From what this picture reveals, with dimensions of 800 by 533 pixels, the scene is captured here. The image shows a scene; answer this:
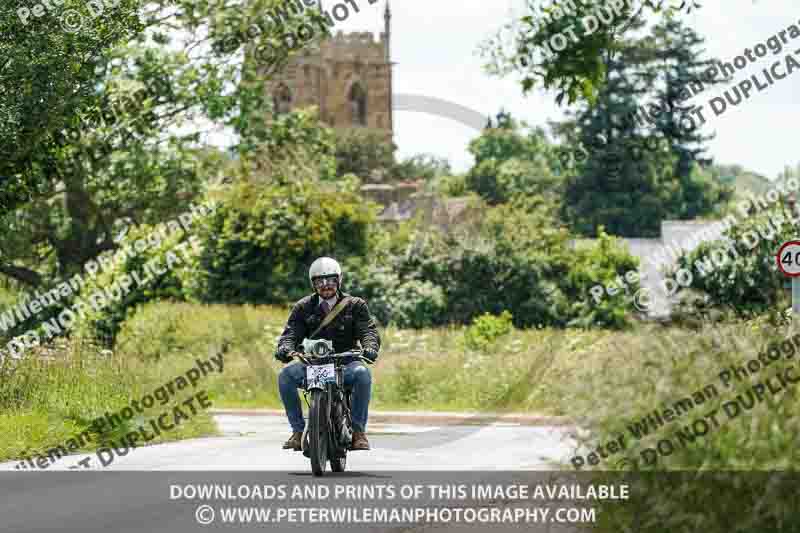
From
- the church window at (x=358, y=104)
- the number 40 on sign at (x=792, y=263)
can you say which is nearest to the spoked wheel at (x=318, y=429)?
the number 40 on sign at (x=792, y=263)

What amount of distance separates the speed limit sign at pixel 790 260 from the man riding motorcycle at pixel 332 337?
6.17m

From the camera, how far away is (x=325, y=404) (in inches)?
422

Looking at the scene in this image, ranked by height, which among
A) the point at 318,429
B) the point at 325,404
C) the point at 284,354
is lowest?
the point at 318,429

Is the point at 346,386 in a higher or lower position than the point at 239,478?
higher

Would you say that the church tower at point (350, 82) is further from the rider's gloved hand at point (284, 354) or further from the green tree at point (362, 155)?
the rider's gloved hand at point (284, 354)

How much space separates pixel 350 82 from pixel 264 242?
108 meters

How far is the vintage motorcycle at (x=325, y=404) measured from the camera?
10.7m

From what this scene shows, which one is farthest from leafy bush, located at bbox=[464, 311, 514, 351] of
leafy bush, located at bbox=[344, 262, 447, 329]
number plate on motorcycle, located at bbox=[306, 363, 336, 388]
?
number plate on motorcycle, located at bbox=[306, 363, 336, 388]

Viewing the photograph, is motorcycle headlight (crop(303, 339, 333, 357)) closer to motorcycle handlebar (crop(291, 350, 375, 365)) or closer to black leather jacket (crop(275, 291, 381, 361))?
motorcycle handlebar (crop(291, 350, 375, 365))

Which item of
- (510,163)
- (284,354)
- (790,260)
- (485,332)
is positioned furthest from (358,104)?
(284,354)

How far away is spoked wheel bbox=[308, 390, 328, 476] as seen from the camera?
1066 centimetres

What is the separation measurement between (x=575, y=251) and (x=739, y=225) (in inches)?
254

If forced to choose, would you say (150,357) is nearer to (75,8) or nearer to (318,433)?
(75,8)

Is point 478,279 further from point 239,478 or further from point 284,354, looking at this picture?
point 284,354
